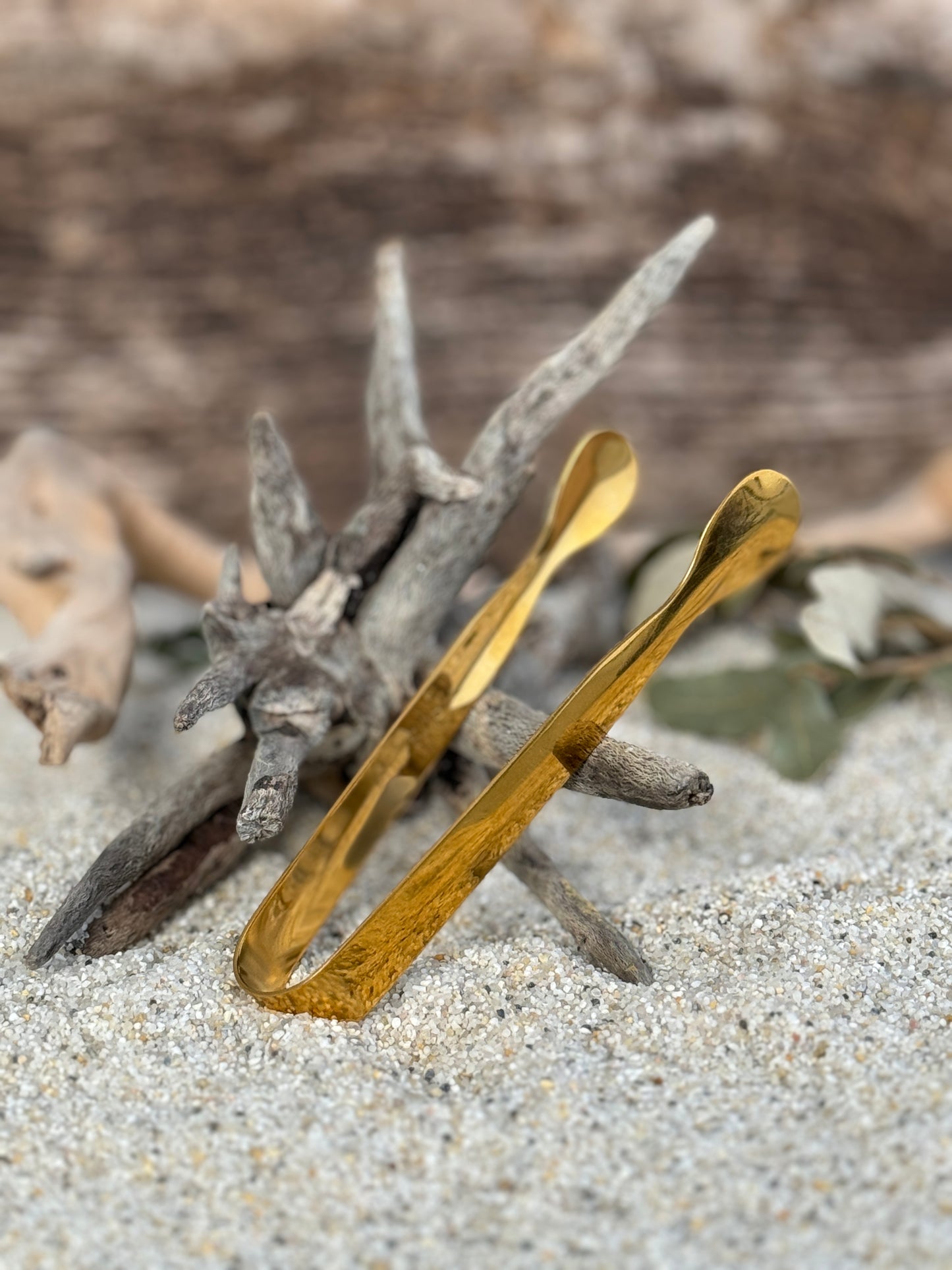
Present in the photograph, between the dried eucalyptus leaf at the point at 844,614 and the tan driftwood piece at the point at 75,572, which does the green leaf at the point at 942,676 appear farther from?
the tan driftwood piece at the point at 75,572

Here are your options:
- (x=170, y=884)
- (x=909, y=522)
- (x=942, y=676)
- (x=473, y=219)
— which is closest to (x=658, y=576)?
(x=942, y=676)

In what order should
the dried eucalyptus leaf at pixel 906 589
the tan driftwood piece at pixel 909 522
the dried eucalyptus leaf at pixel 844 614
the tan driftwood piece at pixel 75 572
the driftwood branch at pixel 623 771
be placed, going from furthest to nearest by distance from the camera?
the tan driftwood piece at pixel 909 522
the dried eucalyptus leaf at pixel 906 589
the dried eucalyptus leaf at pixel 844 614
the tan driftwood piece at pixel 75 572
the driftwood branch at pixel 623 771

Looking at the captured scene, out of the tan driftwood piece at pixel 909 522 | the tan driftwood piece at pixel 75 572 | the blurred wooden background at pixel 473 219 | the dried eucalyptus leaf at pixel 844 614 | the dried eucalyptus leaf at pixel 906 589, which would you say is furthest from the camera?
the tan driftwood piece at pixel 909 522

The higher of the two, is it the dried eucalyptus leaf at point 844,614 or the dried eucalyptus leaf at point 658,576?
the dried eucalyptus leaf at point 844,614

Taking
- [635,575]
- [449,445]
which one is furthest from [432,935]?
[449,445]

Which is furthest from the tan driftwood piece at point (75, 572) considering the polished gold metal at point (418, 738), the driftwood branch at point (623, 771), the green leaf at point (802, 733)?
the green leaf at point (802, 733)

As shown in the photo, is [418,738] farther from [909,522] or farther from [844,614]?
A: [909,522]

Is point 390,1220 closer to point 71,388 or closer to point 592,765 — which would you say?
point 592,765
